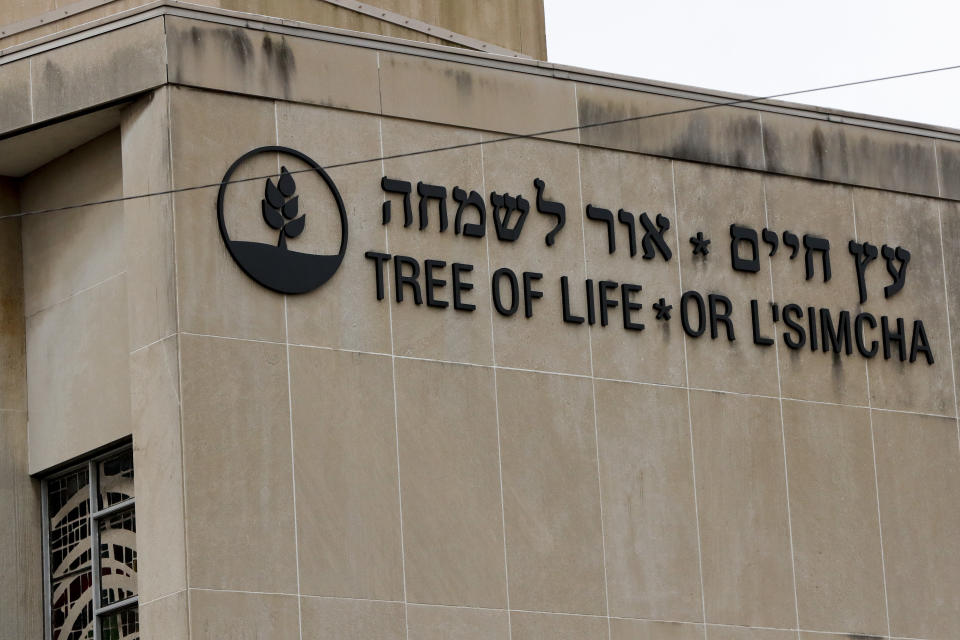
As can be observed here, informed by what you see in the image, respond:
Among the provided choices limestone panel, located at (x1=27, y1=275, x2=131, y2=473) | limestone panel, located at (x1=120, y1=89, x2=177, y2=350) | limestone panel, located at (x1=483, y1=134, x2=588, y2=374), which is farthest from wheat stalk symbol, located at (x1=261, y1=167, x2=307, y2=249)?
limestone panel, located at (x1=483, y1=134, x2=588, y2=374)

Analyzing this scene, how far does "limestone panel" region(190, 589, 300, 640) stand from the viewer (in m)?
16.2

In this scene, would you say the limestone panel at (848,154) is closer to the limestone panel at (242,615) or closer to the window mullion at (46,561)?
the limestone panel at (242,615)

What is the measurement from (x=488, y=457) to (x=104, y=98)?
15.2 feet

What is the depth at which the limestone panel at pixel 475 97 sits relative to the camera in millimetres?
18594

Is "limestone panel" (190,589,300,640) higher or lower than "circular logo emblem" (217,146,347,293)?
lower

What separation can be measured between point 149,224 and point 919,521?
848 centimetres

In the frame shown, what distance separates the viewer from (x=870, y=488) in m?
20.3

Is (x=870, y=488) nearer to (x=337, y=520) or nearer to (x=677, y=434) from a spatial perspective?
(x=677, y=434)

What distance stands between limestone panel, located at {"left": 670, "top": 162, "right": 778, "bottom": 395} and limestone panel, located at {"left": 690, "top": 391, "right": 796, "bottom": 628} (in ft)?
0.77

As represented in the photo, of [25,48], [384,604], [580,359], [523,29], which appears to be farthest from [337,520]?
[523,29]

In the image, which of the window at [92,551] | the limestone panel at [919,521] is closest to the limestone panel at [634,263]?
the limestone panel at [919,521]

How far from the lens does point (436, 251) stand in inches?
727

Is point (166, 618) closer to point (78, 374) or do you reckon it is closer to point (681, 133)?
point (78, 374)

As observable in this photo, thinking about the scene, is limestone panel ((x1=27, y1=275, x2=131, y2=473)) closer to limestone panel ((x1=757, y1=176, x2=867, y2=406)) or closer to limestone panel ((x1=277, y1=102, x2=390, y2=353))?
limestone panel ((x1=277, y1=102, x2=390, y2=353))
